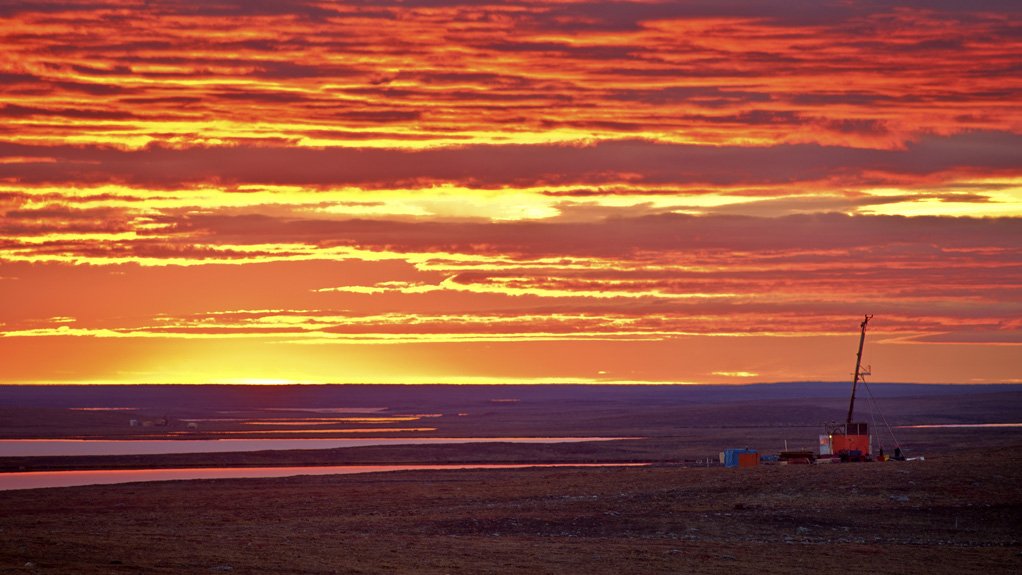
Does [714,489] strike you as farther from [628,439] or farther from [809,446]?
[628,439]

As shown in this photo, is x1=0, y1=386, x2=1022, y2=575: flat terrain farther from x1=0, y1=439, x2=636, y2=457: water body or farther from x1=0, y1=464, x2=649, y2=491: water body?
x1=0, y1=439, x2=636, y2=457: water body

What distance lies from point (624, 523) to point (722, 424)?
135558 millimetres

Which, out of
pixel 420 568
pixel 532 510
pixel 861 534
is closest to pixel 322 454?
pixel 532 510

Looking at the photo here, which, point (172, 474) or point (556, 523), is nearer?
point (556, 523)

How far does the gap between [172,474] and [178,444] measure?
4745 cm

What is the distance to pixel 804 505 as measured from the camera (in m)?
56.9

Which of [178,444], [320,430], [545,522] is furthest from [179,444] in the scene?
[545,522]

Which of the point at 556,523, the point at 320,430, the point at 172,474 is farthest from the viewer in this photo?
the point at 320,430

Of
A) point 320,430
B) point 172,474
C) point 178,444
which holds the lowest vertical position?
point 172,474

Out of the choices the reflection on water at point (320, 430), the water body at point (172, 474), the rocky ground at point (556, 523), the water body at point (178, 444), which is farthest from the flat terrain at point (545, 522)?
the reflection on water at point (320, 430)

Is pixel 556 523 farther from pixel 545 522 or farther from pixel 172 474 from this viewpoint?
pixel 172 474

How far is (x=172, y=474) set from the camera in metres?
91.9

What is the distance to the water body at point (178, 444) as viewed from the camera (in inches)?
4786

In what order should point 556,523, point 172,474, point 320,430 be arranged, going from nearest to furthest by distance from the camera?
point 556,523
point 172,474
point 320,430
